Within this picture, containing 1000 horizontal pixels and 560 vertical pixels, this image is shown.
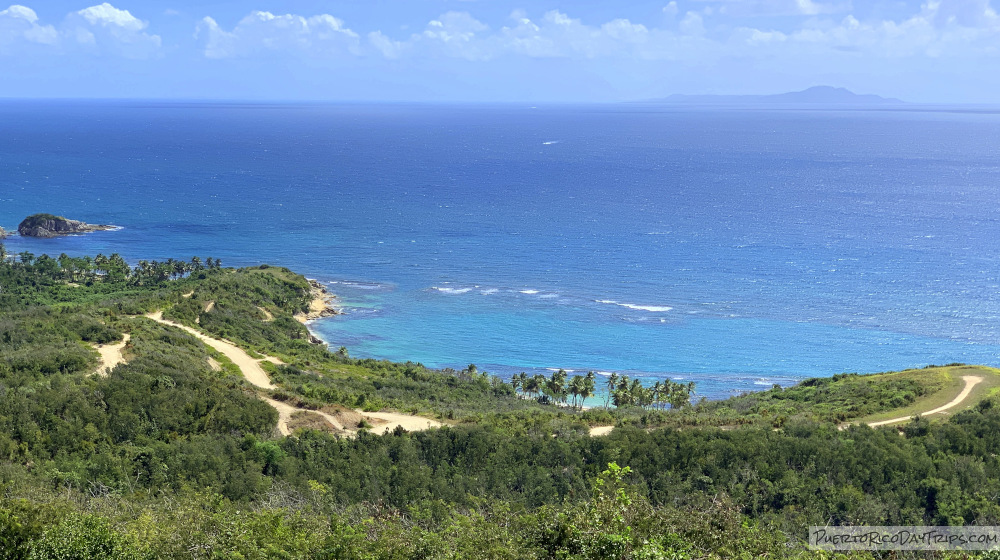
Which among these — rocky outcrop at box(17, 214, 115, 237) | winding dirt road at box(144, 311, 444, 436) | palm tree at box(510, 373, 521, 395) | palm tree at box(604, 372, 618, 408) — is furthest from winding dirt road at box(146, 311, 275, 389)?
rocky outcrop at box(17, 214, 115, 237)

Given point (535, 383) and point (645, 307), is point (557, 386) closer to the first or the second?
point (535, 383)

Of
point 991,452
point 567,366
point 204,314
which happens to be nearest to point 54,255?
point 204,314

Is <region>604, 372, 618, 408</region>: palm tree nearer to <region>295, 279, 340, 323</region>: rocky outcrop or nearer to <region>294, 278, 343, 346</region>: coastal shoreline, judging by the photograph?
<region>294, 278, 343, 346</region>: coastal shoreline

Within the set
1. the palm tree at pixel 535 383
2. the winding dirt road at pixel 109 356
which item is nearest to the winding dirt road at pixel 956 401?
the palm tree at pixel 535 383

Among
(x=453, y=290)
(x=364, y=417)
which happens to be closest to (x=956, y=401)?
(x=364, y=417)

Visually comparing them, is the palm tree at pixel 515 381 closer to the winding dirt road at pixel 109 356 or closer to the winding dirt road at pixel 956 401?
the winding dirt road at pixel 956 401
